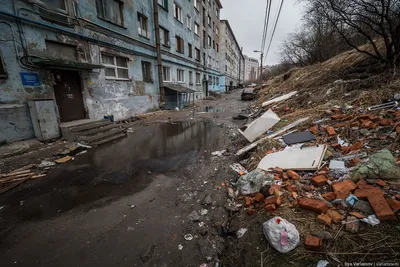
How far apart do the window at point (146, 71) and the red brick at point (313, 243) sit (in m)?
11.3

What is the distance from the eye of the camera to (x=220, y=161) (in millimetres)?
4414

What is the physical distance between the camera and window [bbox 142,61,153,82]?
11.0 metres

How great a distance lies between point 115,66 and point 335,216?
1005 cm

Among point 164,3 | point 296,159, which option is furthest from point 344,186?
point 164,3

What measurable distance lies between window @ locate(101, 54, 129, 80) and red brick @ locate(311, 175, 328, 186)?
9199 mm

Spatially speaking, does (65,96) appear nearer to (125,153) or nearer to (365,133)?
(125,153)

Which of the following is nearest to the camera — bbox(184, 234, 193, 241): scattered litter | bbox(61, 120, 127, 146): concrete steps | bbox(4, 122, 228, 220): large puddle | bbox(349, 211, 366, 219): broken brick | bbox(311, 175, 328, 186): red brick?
bbox(349, 211, 366, 219): broken brick

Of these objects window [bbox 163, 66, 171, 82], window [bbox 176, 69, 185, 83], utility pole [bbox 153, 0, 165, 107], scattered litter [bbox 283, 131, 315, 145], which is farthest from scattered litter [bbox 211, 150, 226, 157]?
window [bbox 176, 69, 185, 83]

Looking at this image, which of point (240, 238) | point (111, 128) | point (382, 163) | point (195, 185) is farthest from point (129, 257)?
point (111, 128)

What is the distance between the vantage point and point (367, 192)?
1.89m

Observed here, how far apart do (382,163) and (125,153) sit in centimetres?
537

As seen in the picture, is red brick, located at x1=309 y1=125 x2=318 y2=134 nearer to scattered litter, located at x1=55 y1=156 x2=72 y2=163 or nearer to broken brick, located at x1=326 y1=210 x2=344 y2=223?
broken brick, located at x1=326 y1=210 x2=344 y2=223

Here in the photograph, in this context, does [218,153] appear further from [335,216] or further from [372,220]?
[372,220]

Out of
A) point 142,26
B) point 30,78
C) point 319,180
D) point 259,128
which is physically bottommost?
point 319,180
